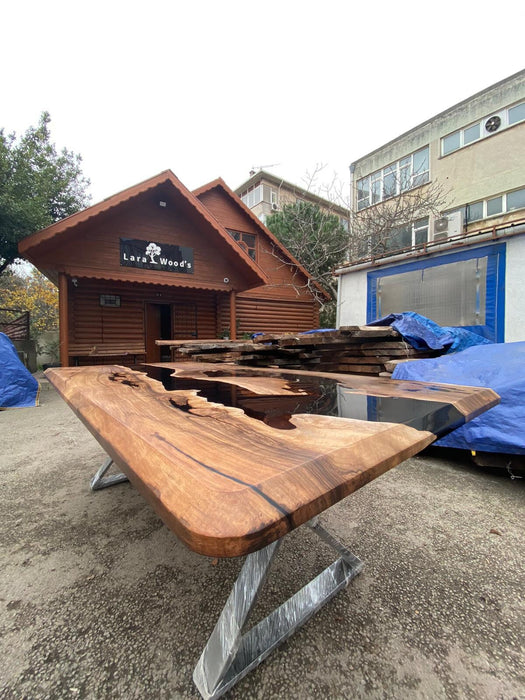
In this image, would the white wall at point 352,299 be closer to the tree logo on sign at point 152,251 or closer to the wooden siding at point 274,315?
the wooden siding at point 274,315

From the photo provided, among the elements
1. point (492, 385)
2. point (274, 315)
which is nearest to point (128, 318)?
point (274, 315)

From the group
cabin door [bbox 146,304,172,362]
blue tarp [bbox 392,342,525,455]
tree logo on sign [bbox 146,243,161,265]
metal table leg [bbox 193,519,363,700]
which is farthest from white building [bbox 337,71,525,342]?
metal table leg [bbox 193,519,363,700]

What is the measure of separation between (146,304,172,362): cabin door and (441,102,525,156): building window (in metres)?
14.8

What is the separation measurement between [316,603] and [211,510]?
1.10m

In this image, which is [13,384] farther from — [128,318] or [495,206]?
[495,206]

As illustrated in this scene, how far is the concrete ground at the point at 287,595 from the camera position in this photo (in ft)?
3.16

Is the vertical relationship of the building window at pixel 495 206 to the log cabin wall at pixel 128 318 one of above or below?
above

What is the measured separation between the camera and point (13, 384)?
555 centimetres

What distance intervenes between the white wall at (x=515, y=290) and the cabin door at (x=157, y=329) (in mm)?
8446

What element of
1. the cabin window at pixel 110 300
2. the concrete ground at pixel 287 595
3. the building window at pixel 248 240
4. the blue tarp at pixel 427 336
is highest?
the building window at pixel 248 240

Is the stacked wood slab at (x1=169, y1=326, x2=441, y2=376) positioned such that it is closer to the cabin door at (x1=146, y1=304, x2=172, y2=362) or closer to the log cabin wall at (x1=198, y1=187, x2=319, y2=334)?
the cabin door at (x1=146, y1=304, x2=172, y2=362)

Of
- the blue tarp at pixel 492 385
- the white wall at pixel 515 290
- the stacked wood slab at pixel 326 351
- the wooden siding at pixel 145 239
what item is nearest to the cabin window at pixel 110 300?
the wooden siding at pixel 145 239

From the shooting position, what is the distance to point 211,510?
0.44 meters

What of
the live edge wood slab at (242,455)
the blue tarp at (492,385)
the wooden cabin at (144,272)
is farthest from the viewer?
the wooden cabin at (144,272)
